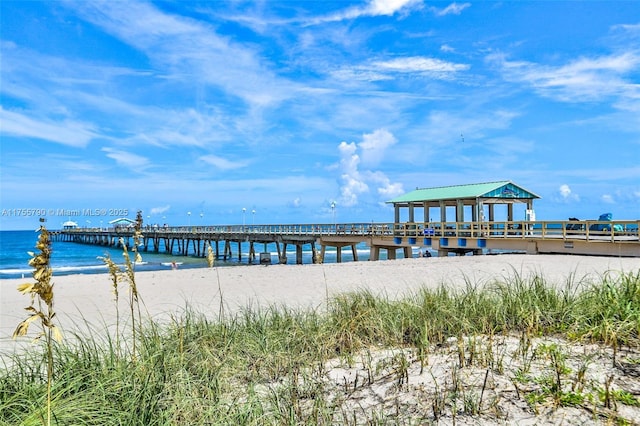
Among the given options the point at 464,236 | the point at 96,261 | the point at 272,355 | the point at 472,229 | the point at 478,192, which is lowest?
the point at 96,261

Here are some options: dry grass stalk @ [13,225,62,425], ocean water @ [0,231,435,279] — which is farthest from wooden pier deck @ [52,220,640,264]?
dry grass stalk @ [13,225,62,425]

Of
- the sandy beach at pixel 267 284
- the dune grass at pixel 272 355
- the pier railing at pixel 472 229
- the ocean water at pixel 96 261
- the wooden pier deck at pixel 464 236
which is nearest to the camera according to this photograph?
the dune grass at pixel 272 355

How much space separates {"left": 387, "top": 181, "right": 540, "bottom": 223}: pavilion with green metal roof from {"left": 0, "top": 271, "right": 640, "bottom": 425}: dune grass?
22945mm

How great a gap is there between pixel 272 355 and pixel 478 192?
25.7m

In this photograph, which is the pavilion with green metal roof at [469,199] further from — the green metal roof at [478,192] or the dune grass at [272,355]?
the dune grass at [272,355]

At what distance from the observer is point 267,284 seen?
1454 centimetres

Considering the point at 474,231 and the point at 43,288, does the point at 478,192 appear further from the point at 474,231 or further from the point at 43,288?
the point at 43,288

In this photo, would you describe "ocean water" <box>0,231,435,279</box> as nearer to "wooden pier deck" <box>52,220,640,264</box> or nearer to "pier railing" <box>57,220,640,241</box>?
"pier railing" <box>57,220,640,241</box>

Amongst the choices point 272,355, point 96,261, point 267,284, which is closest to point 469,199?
point 267,284

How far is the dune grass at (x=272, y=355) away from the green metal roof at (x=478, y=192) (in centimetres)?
2297

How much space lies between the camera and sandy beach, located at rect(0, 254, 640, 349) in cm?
1070

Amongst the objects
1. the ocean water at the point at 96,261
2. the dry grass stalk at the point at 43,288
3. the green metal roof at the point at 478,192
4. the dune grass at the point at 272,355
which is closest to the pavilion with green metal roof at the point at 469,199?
the green metal roof at the point at 478,192

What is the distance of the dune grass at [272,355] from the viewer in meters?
3.15

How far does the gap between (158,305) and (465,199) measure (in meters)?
22.0
